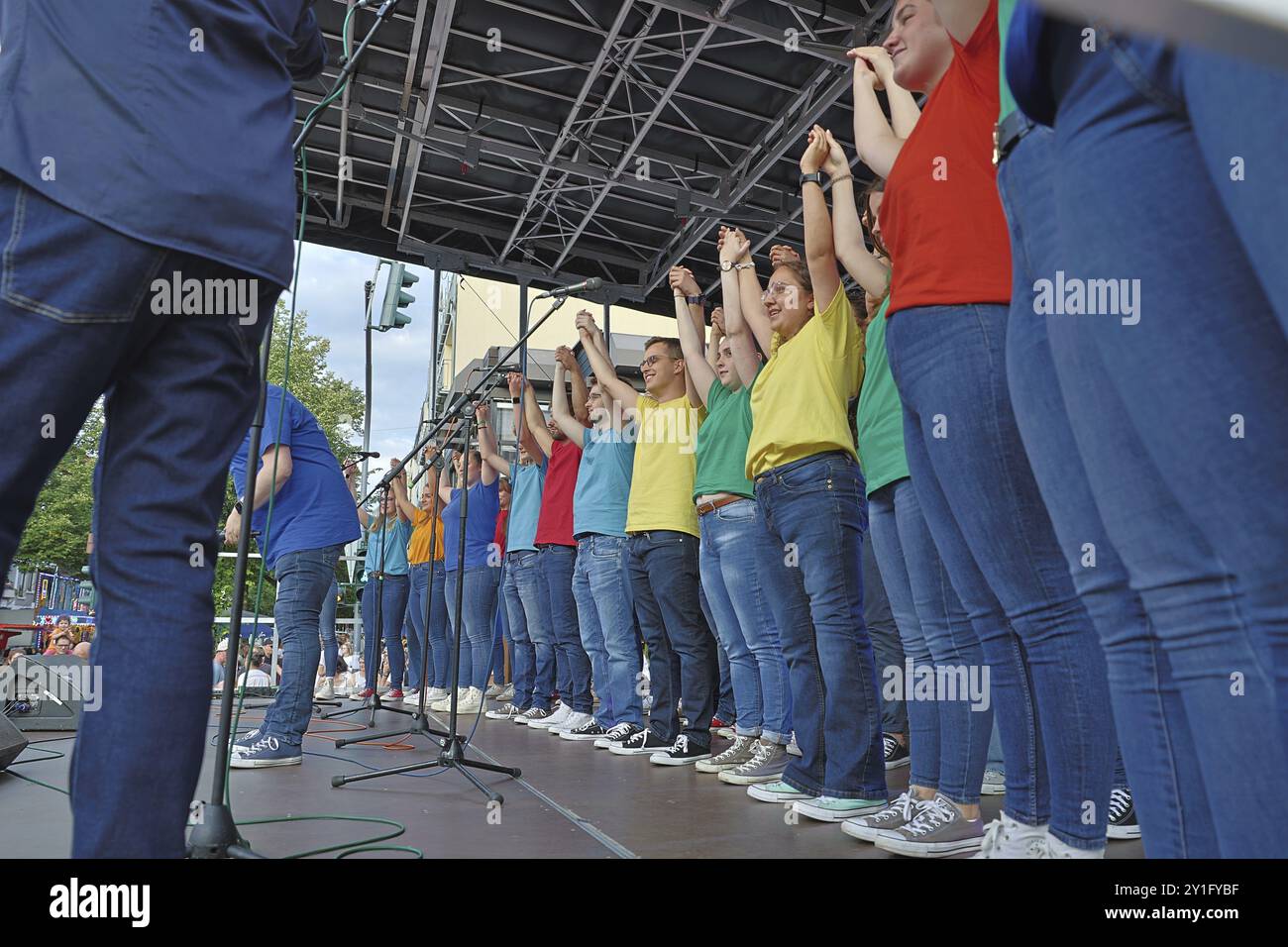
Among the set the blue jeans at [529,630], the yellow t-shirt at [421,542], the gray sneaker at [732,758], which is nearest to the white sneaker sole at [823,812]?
the gray sneaker at [732,758]

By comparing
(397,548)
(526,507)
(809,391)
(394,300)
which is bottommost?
(397,548)

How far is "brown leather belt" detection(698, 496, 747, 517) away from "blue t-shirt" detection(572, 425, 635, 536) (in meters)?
0.82

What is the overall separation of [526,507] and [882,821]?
3965 mm

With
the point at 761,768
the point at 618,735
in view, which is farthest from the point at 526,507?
the point at 761,768

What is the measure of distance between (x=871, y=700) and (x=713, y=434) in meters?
1.43

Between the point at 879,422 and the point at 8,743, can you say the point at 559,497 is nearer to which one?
the point at 8,743

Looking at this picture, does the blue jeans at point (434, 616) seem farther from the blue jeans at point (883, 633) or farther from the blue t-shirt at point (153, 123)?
the blue t-shirt at point (153, 123)

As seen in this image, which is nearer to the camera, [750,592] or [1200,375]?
[1200,375]

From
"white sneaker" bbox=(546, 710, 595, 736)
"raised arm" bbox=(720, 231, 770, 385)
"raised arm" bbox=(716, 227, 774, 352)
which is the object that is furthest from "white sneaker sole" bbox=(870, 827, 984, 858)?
"white sneaker" bbox=(546, 710, 595, 736)

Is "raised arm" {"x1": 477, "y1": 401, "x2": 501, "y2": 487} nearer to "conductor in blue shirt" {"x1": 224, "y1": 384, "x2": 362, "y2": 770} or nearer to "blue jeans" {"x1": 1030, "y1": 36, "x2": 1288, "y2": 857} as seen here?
"conductor in blue shirt" {"x1": 224, "y1": 384, "x2": 362, "y2": 770}

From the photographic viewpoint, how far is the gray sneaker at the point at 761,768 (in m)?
3.11

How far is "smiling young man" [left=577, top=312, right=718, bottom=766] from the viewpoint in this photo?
390cm

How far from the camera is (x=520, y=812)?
2488mm
